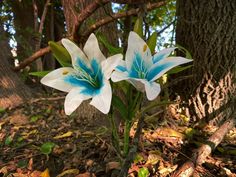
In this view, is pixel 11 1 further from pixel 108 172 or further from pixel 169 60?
pixel 169 60

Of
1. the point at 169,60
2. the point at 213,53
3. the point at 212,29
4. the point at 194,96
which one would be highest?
the point at 212,29

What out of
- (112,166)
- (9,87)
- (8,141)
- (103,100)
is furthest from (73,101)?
(9,87)

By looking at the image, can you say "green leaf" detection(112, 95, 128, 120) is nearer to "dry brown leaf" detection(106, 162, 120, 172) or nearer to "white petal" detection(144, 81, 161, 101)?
"white petal" detection(144, 81, 161, 101)

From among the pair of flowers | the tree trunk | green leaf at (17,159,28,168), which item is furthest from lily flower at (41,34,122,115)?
the tree trunk

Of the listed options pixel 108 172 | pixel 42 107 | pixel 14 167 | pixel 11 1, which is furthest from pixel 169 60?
pixel 11 1

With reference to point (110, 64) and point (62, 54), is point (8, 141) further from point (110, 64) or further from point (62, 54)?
point (110, 64)

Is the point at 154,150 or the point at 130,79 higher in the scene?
the point at 130,79

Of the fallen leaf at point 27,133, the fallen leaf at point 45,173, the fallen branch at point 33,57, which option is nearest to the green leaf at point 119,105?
the fallen leaf at point 45,173

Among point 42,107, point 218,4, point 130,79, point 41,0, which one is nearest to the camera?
point 130,79
